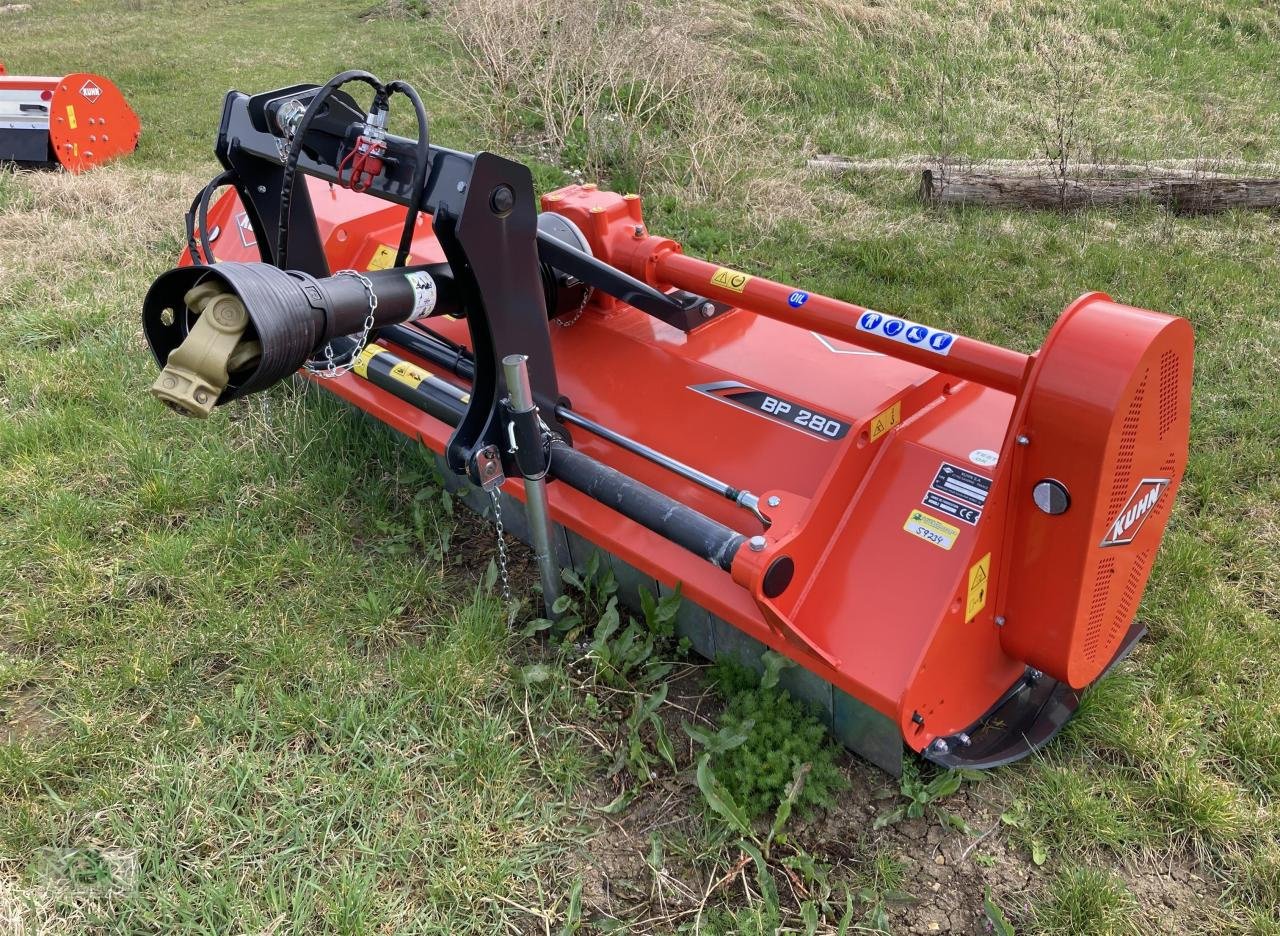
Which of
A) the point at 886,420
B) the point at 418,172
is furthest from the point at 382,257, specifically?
the point at 886,420

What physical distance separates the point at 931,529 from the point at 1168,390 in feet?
2.05

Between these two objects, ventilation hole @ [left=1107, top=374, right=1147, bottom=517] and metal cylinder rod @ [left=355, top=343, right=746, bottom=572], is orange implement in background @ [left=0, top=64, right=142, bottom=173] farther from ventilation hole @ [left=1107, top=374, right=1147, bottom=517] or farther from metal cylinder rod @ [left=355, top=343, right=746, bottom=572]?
ventilation hole @ [left=1107, top=374, right=1147, bottom=517]

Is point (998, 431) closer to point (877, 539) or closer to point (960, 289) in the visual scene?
point (877, 539)

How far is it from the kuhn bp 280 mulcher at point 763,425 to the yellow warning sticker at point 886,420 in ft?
0.04

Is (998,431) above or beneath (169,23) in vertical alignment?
above

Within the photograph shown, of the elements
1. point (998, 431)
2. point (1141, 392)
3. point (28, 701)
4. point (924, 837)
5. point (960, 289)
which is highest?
point (1141, 392)

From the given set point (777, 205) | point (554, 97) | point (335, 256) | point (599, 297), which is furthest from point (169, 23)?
point (599, 297)

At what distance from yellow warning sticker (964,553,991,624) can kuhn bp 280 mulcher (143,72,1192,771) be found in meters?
0.01

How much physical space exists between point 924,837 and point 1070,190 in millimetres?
5002

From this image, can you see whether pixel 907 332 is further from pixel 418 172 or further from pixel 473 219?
pixel 418 172

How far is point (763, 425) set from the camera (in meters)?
2.79

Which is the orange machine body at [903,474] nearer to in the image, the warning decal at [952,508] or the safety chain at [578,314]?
the warning decal at [952,508]

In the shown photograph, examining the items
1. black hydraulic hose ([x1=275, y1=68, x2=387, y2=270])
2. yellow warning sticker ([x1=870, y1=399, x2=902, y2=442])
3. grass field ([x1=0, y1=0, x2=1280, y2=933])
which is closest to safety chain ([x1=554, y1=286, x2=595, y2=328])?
grass field ([x1=0, y1=0, x2=1280, y2=933])

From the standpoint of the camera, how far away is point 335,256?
3.86 metres
